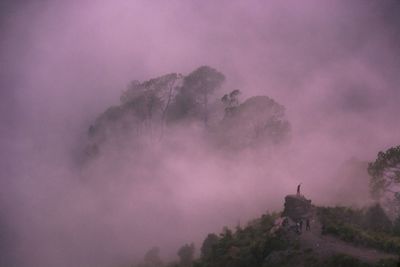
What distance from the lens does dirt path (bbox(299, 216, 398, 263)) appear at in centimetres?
3623

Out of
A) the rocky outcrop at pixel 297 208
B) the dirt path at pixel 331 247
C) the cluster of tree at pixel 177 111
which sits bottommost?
the dirt path at pixel 331 247

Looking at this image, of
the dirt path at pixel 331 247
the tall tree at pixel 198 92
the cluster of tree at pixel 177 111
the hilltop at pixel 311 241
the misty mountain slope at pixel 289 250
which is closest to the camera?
the misty mountain slope at pixel 289 250

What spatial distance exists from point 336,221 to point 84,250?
1570 inches

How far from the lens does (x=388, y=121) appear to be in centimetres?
7575

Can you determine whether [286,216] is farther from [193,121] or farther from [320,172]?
[193,121]

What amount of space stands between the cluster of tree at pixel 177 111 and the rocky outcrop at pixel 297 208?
958 inches

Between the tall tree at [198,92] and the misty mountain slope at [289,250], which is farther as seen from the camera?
the tall tree at [198,92]

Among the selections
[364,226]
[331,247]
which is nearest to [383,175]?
[364,226]

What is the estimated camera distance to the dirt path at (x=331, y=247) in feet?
119

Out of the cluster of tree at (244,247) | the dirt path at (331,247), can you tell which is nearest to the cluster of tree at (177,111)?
the cluster of tree at (244,247)

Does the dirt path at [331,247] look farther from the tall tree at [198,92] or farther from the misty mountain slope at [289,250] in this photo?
the tall tree at [198,92]

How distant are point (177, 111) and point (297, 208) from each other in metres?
39.2

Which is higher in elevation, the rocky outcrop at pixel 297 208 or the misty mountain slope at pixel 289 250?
the rocky outcrop at pixel 297 208

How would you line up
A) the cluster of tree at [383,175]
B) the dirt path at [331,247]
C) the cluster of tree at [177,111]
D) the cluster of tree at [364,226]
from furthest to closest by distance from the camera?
the cluster of tree at [177,111]
the cluster of tree at [383,175]
the cluster of tree at [364,226]
the dirt path at [331,247]
